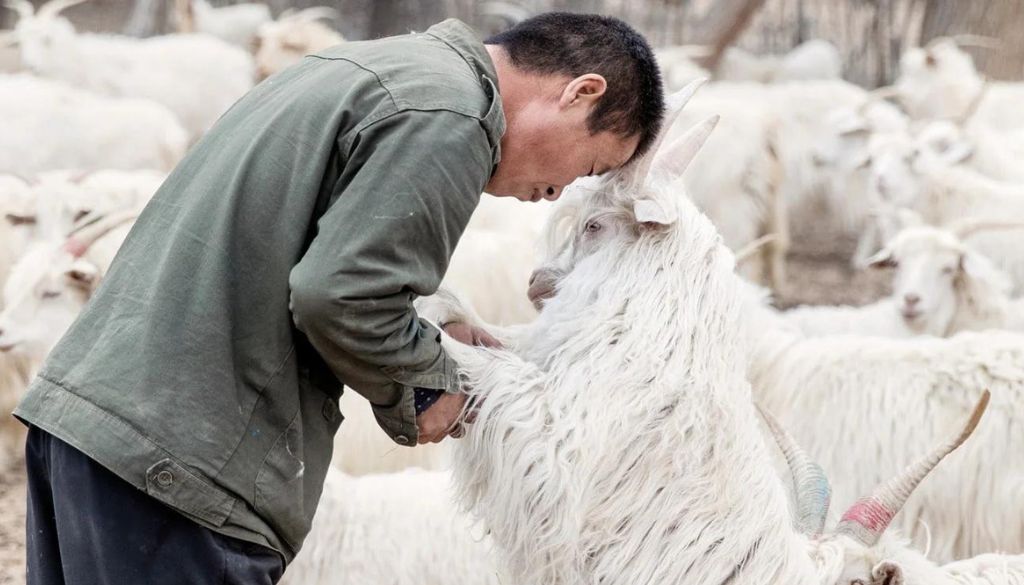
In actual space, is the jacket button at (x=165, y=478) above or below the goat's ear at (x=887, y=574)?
above

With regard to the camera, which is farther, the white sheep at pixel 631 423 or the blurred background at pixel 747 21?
the blurred background at pixel 747 21

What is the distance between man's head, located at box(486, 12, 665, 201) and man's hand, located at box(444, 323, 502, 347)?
0.33 meters

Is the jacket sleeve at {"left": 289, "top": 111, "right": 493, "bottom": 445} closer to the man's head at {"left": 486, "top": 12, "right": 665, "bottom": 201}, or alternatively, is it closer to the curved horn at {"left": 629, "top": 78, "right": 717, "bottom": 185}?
the man's head at {"left": 486, "top": 12, "right": 665, "bottom": 201}

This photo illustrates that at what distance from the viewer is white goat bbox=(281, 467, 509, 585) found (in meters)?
3.21

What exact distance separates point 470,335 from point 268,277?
19.9 inches

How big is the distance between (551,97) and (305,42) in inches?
318

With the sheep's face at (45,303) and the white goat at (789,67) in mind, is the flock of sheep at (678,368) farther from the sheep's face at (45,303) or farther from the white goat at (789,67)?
the white goat at (789,67)

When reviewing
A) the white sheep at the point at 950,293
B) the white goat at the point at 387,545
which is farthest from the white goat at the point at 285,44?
the white goat at the point at 387,545

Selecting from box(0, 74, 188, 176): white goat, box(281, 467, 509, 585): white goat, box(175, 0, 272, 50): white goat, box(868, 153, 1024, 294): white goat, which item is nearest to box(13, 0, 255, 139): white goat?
box(0, 74, 188, 176): white goat

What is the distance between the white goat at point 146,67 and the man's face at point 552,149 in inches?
310

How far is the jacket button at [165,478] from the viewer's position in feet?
6.18

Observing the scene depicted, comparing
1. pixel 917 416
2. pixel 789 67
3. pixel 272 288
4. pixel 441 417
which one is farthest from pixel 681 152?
pixel 789 67

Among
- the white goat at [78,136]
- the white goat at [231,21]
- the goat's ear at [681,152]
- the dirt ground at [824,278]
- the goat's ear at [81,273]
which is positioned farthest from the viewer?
the white goat at [231,21]

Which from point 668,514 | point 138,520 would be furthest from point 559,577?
point 138,520
